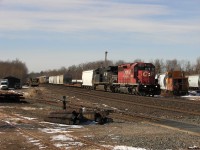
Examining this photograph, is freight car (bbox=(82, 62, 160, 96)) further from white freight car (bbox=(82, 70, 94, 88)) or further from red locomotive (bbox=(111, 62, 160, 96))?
white freight car (bbox=(82, 70, 94, 88))

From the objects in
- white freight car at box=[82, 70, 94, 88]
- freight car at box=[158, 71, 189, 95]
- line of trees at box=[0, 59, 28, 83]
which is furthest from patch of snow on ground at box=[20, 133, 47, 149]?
line of trees at box=[0, 59, 28, 83]

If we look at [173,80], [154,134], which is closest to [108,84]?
[173,80]

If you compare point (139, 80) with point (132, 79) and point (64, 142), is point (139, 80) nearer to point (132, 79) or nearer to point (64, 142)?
point (132, 79)

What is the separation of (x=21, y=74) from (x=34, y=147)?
170456 mm

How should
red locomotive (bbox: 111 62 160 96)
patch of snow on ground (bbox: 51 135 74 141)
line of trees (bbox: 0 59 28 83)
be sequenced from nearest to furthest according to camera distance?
patch of snow on ground (bbox: 51 135 74 141), red locomotive (bbox: 111 62 160 96), line of trees (bbox: 0 59 28 83)

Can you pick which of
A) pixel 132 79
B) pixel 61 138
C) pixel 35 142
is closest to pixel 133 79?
pixel 132 79

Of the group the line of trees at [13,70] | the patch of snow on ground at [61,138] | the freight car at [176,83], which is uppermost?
the line of trees at [13,70]

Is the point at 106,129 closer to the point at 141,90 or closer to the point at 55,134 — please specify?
the point at 55,134

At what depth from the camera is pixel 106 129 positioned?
49.1 feet

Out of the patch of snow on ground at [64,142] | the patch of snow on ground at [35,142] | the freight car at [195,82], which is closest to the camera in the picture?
the patch of snow on ground at [35,142]

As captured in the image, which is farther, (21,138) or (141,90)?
(141,90)

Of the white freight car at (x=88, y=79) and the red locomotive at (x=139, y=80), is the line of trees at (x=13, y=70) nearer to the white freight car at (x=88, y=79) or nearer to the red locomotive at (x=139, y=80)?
the white freight car at (x=88, y=79)

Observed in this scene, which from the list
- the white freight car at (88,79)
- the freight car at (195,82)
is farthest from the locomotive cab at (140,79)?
the white freight car at (88,79)

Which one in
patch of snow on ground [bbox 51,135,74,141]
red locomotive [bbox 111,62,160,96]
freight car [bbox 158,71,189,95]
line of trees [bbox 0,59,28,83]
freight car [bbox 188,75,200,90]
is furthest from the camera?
line of trees [bbox 0,59,28,83]
